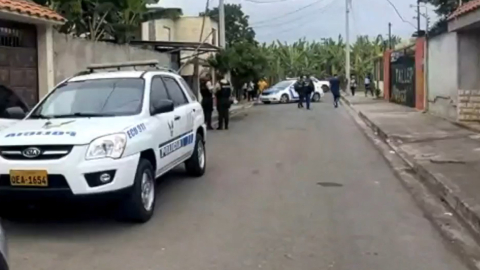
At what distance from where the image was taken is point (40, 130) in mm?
7379

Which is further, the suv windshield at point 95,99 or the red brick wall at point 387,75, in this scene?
→ the red brick wall at point 387,75

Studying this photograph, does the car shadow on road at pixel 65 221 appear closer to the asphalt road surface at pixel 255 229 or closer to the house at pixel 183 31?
the asphalt road surface at pixel 255 229

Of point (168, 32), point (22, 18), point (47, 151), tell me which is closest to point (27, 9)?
point (22, 18)

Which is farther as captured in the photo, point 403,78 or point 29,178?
point 403,78

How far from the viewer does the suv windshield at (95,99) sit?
8339mm

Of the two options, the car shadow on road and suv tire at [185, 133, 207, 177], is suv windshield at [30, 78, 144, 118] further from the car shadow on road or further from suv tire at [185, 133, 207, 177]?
suv tire at [185, 133, 207, 177]

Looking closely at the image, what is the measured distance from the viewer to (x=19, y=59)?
560 inches

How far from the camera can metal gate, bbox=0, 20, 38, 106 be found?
1360 centimetres

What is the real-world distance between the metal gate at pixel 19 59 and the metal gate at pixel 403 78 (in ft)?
58.0

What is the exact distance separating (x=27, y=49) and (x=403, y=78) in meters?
20.5

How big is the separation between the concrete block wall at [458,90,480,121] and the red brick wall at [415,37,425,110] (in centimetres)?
638

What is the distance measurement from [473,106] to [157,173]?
12.8 metres

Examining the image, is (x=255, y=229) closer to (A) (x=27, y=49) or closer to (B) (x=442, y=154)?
(B) (x=442, y=154)

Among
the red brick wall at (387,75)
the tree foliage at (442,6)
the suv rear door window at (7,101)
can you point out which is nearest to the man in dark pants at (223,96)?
the suv rear door window at (7,101)
